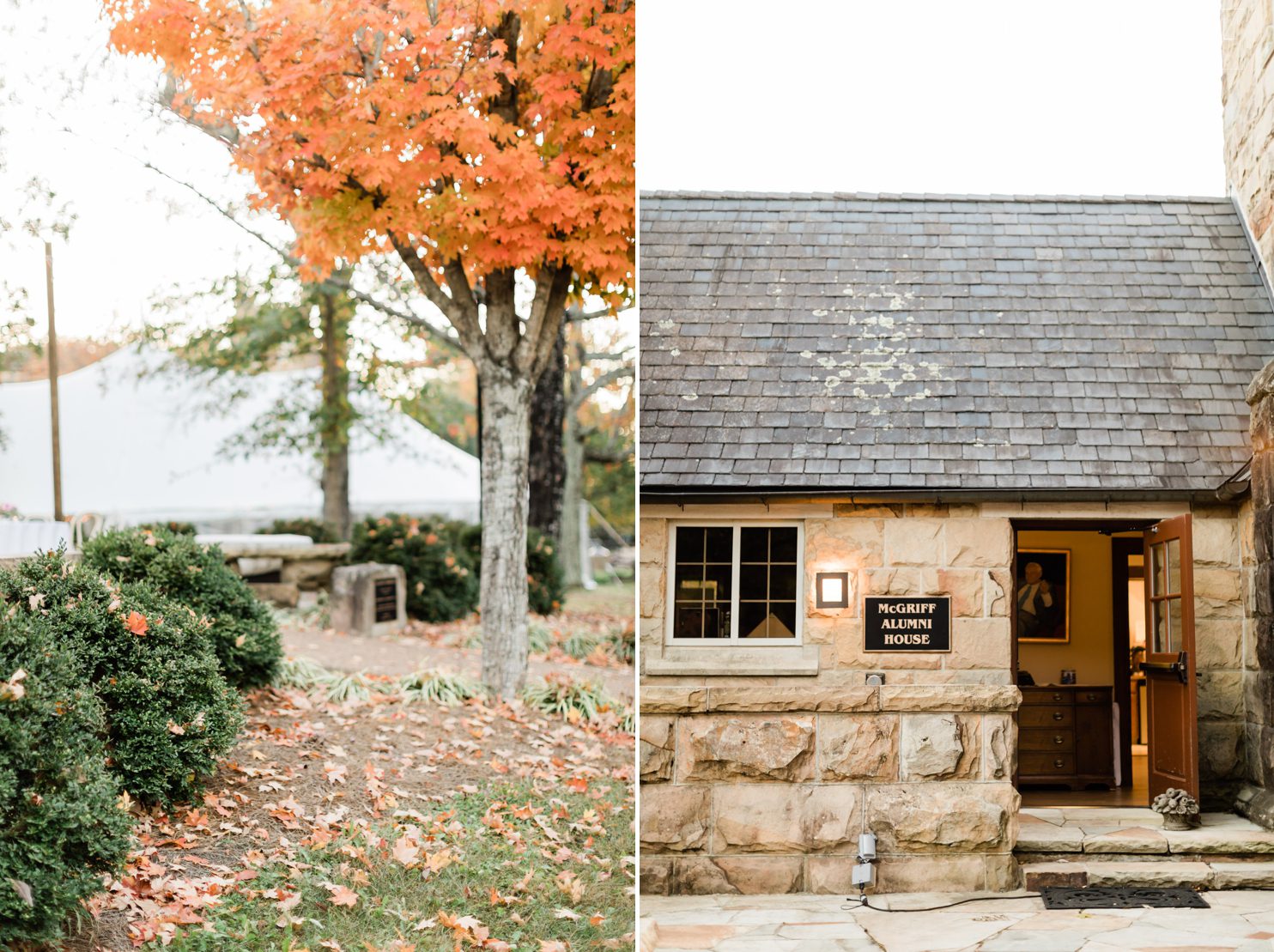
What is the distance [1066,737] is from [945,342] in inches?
148

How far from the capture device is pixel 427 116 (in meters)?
5.92

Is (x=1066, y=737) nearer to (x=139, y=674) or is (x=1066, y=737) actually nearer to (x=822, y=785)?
(x=822, y=785)

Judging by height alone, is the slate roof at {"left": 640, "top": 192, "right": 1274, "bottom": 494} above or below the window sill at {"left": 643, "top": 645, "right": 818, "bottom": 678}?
above

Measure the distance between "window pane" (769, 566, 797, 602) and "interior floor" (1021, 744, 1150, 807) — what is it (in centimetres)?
276

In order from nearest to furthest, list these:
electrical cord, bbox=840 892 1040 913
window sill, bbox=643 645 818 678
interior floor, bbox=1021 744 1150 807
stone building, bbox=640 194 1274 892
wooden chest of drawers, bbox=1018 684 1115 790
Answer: electrical cord, bbox=840 892 1040 913
stone building, bbox=640 194 1274 892
window sill, bbox=643 645 818 678
interior floor, bbox=1021 744 1150 807
wooden chest of drawers, bbox=1018 684 1115 790

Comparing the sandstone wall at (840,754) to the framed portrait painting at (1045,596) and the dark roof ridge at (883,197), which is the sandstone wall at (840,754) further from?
the dark roof ridge at (883,197)

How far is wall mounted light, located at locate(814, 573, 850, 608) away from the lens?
7.22 m

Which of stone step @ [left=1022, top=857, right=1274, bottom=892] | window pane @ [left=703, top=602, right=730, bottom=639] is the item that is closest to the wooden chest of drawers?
stone step @ [left=1022, top=857, right=1274, bottom=892]

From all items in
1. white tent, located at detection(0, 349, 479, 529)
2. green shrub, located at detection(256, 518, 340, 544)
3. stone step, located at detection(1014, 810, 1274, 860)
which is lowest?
stone step, located at detection(1014, 810, 1274, 860)

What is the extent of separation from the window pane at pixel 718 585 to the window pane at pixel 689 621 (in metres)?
0.11

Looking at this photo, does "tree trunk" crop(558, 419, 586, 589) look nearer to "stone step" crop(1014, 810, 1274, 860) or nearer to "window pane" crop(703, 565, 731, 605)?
"window pane" crop(703, 565, 731, 605)

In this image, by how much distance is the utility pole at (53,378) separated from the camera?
4.79 m

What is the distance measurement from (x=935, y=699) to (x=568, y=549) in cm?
938

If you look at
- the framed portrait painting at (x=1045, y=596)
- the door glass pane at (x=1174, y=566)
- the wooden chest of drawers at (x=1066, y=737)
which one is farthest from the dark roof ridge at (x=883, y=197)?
the wooden chest of drawers at (x=1066, y=737)
